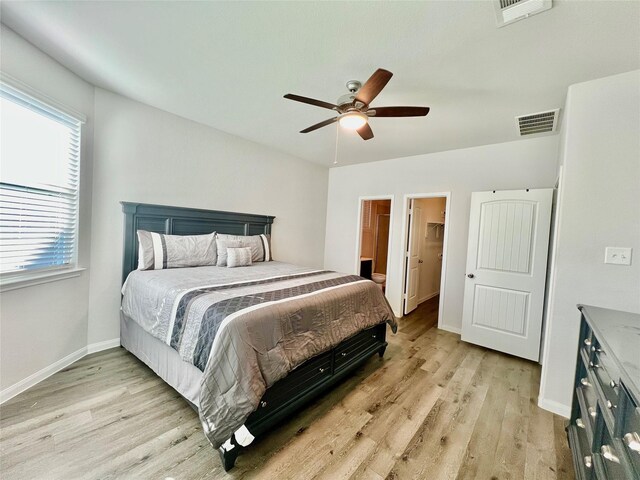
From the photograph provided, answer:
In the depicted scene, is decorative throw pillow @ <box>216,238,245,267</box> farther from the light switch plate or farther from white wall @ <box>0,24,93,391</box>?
the light switch plate

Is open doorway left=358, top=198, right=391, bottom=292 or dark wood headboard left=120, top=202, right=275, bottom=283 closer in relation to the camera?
dark wood headboard left=120, top=202, right=275, bottom=283

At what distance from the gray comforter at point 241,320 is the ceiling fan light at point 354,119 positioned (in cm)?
145

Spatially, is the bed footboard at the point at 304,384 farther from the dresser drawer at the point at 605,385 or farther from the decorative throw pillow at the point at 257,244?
the decorative throw pillow at the point at 257,244

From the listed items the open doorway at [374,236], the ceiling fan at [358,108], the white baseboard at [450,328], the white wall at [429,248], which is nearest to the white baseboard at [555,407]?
the white baseboard at [450,328]

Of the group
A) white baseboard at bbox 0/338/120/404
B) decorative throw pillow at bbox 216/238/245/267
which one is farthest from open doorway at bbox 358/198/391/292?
white baseboard at bbox 0/338/120/404

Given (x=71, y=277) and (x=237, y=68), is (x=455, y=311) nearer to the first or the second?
(x=237, y=68)

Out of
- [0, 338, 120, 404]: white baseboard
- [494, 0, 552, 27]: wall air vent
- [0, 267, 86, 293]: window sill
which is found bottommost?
[0, 338, 120, 404]: white baseboard

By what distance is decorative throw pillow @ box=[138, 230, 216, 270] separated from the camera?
2.69m

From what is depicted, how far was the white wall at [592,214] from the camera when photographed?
6.02ft

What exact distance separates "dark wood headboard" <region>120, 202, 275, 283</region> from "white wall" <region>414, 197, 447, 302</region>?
295 centimetres

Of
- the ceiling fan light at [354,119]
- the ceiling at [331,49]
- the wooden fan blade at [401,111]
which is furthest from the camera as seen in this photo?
the ceiling fan light at [354,119]

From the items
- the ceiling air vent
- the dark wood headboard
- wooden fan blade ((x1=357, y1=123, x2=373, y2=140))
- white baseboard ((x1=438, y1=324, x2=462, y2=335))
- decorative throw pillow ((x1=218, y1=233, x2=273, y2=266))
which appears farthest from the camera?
white baseboard ((x1=438, y1=324, x2=462, y2=335))

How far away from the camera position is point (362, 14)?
1.55 meters

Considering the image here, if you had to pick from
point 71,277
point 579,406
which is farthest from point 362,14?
point 71,277
